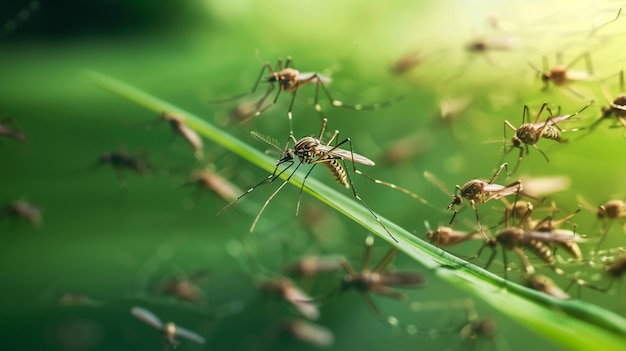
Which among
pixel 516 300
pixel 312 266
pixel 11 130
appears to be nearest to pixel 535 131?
pixel 516 300

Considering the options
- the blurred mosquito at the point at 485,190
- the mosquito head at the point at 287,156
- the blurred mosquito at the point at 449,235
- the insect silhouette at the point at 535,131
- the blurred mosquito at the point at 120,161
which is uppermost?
the insect silhouette at the point at 535,131

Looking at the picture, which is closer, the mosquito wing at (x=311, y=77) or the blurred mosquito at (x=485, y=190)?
the blurred mosquito at (x=485, y=190)

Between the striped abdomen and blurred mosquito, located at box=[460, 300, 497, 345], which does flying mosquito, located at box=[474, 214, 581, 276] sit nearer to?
the striped abdomen

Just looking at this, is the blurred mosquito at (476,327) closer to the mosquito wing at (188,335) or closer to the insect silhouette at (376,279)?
the insect silhouette at (376,279)

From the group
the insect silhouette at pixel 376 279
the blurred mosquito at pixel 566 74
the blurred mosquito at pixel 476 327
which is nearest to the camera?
the blurred mosquito at pixel 566 74

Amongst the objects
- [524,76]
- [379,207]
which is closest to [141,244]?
[379,207]

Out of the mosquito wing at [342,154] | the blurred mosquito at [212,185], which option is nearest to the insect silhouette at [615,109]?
the mosquito wing at [342,154]
